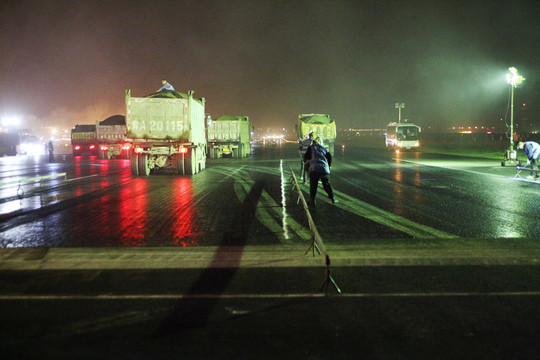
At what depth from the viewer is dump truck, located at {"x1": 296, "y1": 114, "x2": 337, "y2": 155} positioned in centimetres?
3388

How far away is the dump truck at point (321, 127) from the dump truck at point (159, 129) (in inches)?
604

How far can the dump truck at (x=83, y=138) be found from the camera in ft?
126

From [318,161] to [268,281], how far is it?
→ 5701 mm

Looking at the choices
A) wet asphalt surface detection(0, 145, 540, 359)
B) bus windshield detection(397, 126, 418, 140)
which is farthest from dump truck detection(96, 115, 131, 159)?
bus windshield detection(397, 126, 418, 140)

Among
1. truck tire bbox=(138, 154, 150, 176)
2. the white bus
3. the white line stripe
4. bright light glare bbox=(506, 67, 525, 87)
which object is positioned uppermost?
bright light glare bbox=(506, 67, 525, 87)

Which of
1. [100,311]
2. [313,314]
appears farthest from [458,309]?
[100,311]

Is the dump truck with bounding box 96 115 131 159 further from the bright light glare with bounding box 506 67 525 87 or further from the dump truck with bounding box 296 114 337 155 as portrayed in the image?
the bright light glare with bounding box 506 67 525 87

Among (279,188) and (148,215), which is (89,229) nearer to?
(148,215)

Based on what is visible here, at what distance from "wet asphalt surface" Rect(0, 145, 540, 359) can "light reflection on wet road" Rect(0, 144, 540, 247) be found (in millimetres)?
68

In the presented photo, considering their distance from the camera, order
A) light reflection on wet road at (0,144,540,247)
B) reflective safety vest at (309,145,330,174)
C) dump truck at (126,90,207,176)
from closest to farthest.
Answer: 1. light reflection on wet road at (0,144,540,247)
2. reflective safety vest at (309,145,330,174)
3. dump truck at (126,90,207,176)

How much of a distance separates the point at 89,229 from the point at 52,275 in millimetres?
2871

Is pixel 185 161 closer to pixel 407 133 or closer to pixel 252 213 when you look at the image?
pixel 252 213

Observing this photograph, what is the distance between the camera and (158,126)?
64.2ft

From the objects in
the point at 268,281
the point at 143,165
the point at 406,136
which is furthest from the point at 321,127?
the point at 268,281
